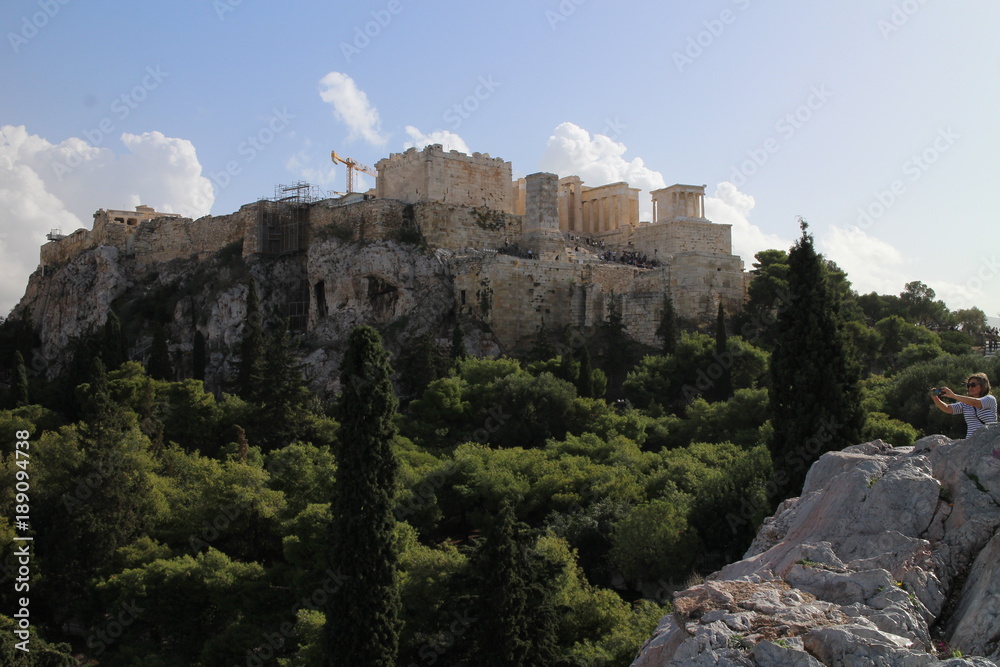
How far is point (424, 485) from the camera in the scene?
24.7 meters

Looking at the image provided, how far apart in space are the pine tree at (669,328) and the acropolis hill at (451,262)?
3.31ft

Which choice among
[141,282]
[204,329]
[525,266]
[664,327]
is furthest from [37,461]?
[141,282]

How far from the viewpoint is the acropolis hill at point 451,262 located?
38125mm

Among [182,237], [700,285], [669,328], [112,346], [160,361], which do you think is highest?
[182,237]

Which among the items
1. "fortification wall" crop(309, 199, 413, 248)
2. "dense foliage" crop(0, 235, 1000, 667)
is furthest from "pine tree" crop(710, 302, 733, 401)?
"fortification wall" crop(309, 199, 413, 248)

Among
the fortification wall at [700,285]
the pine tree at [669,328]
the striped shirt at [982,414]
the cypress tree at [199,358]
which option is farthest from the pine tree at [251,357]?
the striped shirt at [982,414]

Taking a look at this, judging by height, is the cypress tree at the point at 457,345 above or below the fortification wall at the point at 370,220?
below

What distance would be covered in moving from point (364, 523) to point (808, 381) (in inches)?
327

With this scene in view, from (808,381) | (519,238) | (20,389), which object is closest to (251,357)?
(20,389)

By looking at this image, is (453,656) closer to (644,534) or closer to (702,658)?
(644,534)

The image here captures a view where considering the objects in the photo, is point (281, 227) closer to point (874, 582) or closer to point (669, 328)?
point (669, 328)

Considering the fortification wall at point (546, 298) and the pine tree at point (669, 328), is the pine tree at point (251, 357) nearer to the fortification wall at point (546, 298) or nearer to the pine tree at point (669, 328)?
the fortification wall at point (546, 298)

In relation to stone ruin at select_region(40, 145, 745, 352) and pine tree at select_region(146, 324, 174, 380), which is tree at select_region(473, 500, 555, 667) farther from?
pine tree at select_region(146, 324, 174, 380)

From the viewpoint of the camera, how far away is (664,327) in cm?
3653
